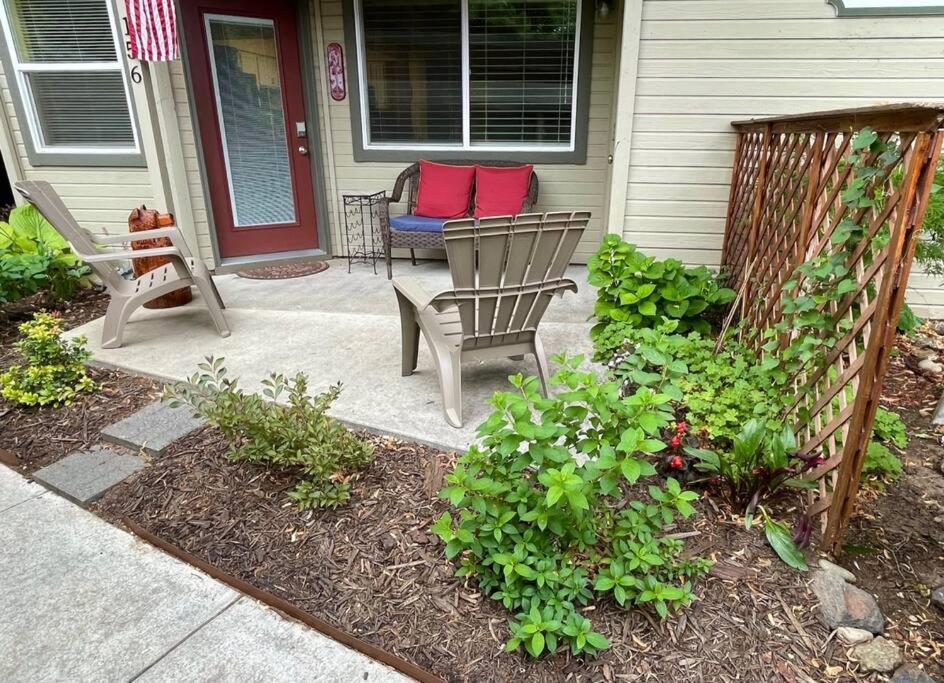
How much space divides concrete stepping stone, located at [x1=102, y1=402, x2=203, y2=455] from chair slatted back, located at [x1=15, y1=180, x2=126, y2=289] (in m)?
1.12

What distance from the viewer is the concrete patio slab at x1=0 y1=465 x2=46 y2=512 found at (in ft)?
6.73

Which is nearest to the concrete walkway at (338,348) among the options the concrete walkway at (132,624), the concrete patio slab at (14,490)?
the concrete patio slab at (14,490)

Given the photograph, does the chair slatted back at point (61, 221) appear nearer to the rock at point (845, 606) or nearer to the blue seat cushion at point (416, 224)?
the blue seat cushion at point (416, 224)

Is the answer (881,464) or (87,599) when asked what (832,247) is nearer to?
(881,464)

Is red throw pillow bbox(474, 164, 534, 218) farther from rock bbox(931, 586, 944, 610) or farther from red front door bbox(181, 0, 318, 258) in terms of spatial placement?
rock bbox(931, 586, 944, 610)

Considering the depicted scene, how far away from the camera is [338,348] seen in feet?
10.6

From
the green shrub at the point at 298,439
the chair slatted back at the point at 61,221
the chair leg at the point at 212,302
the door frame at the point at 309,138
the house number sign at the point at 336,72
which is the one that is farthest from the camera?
the house number sign at the point at 336,72

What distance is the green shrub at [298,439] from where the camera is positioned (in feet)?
6.35

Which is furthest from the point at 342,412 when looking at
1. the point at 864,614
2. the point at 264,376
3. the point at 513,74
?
the point at 513,74

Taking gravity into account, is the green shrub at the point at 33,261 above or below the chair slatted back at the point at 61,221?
below

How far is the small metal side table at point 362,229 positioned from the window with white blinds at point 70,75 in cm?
186

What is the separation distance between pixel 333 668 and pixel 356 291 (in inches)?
131

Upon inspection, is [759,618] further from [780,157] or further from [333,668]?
[780,157]

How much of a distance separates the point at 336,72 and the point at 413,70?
69 cm
